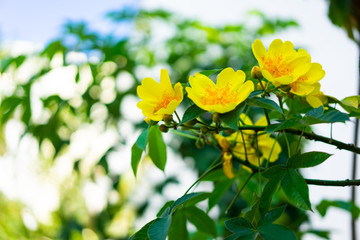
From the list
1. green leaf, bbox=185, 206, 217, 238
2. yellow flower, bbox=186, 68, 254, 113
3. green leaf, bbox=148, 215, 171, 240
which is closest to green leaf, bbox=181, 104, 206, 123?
yellow flower, bbox=186, 68, 254, 113

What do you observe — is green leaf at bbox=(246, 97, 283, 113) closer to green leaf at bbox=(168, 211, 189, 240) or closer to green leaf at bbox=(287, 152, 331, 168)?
green leaf at bbox=(287, 152, 331, 168)

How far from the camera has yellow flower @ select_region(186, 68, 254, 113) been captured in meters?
0.42

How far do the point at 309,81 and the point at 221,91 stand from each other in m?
0.11

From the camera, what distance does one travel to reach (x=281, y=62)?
1.59ft

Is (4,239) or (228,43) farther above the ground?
(228,43)

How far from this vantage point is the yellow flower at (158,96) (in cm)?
47

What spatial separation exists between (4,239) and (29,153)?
3.82 feet

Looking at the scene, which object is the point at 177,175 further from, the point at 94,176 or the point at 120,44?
the point at 120,44

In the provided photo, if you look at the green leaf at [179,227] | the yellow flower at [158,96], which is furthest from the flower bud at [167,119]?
the green leaf at [179,227]

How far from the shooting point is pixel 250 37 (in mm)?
1922

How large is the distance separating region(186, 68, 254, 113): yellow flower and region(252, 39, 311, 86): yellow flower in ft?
Result: 0.10

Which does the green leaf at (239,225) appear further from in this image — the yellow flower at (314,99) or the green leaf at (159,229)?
the yellow flower at (314,99)

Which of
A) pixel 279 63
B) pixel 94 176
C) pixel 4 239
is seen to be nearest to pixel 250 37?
pixel 94 176

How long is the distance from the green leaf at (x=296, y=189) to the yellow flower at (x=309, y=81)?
10cm
